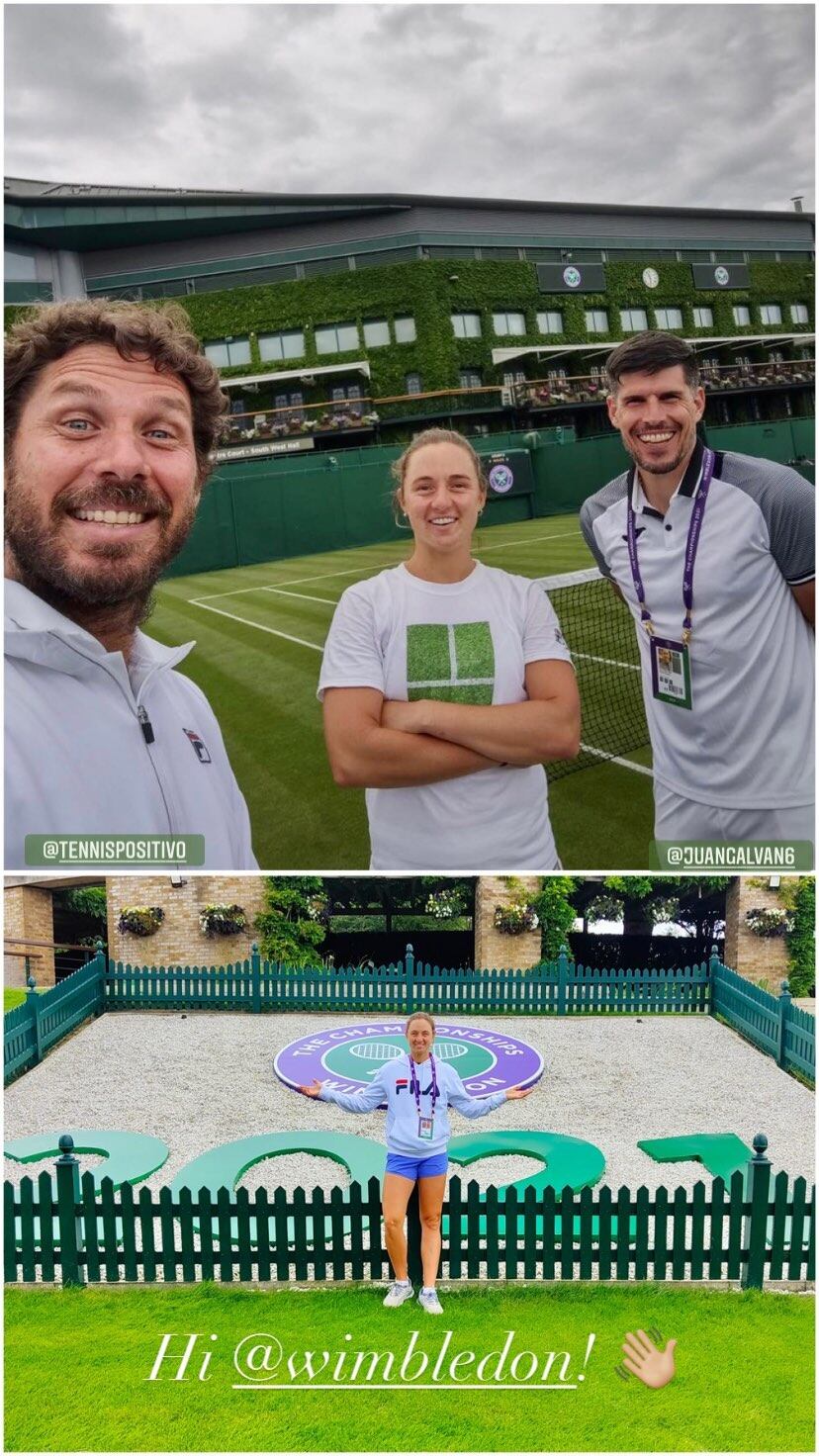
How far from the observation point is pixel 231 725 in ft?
14.5

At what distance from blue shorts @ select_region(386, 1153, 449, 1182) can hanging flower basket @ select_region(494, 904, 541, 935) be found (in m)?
1.92

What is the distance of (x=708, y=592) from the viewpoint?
4172 mm

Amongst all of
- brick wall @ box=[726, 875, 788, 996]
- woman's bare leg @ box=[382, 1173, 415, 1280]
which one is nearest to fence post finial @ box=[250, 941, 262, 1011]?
brick wall @ box=[726, 875, 788, 996]

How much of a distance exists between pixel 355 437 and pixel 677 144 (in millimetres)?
1925

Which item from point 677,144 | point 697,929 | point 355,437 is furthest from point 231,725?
point 697,929

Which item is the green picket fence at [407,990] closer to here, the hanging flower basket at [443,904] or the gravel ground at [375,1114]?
the gravel ground at [375,1114]

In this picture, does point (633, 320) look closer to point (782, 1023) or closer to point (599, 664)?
point (599, 664)

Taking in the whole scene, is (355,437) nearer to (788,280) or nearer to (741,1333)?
(788,280)

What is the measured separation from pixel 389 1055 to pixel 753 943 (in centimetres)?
325

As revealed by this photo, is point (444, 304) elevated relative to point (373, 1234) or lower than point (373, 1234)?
elevated

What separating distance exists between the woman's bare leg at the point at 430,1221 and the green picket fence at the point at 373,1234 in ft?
1.24

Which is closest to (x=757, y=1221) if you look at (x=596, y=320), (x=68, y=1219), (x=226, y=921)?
(x=68, y=1219)

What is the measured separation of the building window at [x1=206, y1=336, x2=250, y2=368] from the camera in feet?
13.7

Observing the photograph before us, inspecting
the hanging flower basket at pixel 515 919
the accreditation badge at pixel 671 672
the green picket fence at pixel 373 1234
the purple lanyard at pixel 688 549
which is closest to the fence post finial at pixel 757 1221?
the green picket fence at pixel 373 1234
